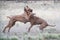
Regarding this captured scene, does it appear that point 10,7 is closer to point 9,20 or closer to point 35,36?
point 9,20

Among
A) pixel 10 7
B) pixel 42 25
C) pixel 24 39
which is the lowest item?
pixel 24 39

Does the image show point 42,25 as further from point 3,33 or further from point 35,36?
point 3,33

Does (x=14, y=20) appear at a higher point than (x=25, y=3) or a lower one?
lower

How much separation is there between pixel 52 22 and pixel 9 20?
1.85 feet

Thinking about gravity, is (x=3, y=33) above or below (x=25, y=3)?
below

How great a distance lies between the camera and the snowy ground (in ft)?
8.64

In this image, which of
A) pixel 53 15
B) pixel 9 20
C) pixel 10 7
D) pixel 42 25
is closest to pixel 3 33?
pixel 9 20

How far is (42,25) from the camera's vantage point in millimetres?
2641

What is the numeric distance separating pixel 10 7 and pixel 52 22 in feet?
1.92

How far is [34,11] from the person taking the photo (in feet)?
8.74

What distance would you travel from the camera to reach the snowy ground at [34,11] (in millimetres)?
2635

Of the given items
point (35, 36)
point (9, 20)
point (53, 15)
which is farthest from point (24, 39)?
point (53, 15)

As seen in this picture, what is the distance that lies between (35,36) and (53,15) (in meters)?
0.36

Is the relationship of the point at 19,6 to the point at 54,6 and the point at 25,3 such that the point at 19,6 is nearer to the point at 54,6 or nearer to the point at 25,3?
the point at 25,3
